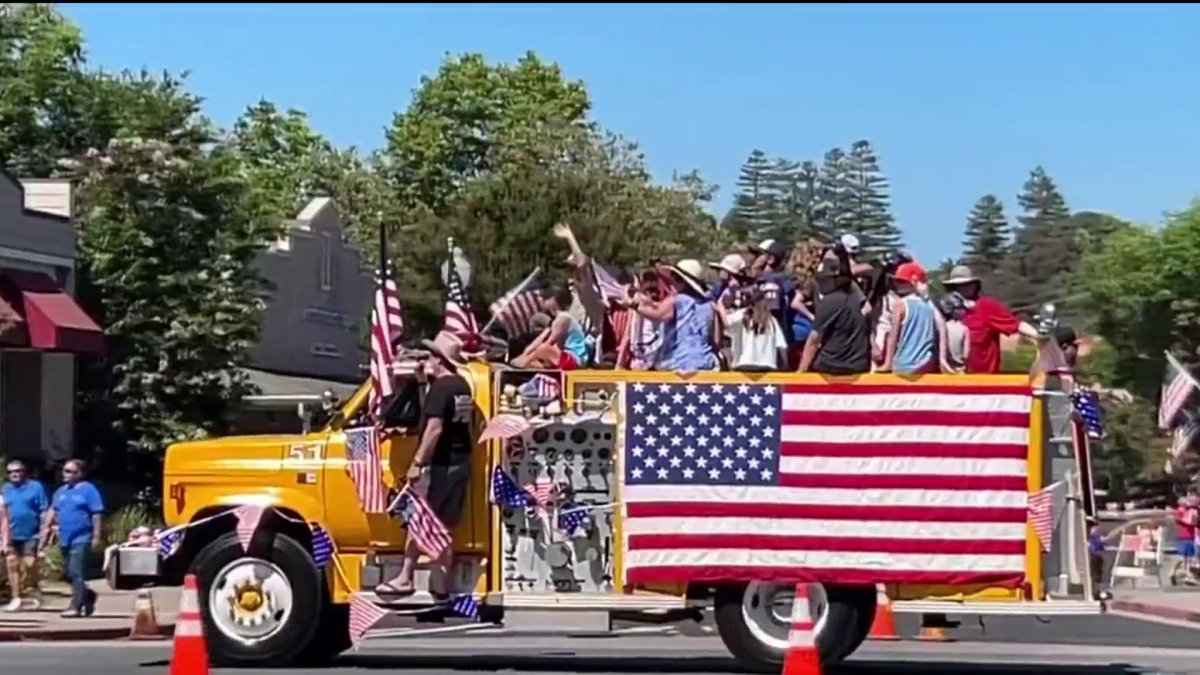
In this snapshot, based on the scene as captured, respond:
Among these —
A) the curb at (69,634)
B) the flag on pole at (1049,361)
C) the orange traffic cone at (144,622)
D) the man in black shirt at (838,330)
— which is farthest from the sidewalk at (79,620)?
the flag on pole at (1049,361)

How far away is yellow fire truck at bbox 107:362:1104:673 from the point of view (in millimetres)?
15078

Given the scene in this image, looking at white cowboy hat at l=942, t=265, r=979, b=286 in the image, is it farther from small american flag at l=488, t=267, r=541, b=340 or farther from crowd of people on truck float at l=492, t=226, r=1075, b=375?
small american flag at l=488, t=267, r=541, b=340

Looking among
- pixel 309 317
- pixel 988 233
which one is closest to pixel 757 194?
pixel 309 317

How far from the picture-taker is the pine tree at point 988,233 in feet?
445

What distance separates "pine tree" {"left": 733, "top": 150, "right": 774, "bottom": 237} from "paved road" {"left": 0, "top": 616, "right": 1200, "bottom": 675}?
2779cm

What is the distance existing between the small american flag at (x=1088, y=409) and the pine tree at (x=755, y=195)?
33695 mm

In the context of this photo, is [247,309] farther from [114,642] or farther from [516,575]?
[516,575]

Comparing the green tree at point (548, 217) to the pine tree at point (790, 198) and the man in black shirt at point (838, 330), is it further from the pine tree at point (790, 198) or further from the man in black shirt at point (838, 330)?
the man in black shirt at point (838, 330)

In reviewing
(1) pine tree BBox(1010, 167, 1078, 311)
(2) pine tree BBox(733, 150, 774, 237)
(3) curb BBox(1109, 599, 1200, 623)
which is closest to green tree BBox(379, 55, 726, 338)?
(2) pine tree BBox(733, 150, 774, 237)

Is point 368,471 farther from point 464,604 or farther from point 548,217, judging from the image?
point 548,217

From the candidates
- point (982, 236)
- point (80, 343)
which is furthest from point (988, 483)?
point (982, 236)

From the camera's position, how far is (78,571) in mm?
22953

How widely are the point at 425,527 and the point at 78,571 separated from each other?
8.91 m

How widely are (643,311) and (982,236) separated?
410 feet
